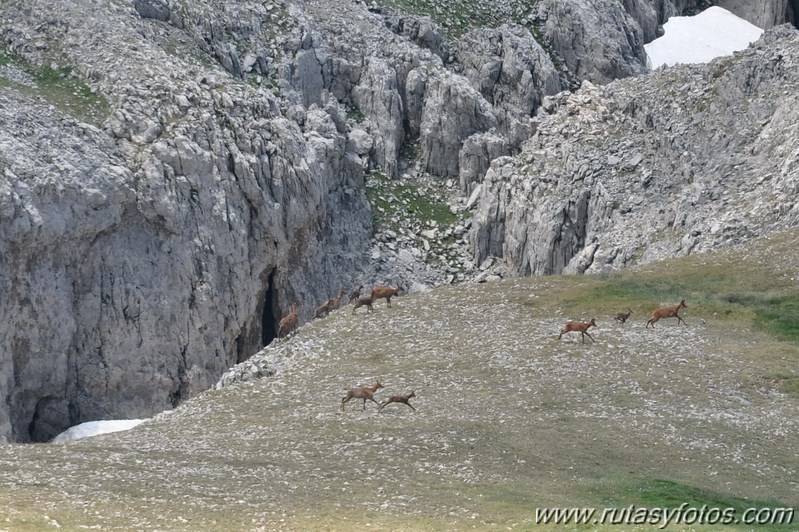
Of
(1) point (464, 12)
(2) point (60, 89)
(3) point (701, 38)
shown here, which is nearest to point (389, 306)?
(2) point (60, 89)

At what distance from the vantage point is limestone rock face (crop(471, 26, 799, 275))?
3086 inches

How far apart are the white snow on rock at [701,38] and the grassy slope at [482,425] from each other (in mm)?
64951

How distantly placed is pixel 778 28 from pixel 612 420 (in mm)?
58757

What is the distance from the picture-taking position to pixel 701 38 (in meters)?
129

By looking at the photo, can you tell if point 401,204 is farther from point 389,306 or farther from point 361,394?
point 361,394

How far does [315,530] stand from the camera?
103ft

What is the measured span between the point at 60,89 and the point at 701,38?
70.5 meters

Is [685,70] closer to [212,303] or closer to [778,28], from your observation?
[778,28]

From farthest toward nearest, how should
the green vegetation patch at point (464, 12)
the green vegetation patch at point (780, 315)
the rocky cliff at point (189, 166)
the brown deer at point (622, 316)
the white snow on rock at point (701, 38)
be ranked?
the white snow on rock at point (701, 38) < the green vegetation patch at point (464, 12) < the rocky cliff at point (189, 166) < the brown deer at point (622, 316) < the green vegetation patch at point (780, 315)

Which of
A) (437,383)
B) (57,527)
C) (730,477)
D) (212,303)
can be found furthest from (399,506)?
(212,303)

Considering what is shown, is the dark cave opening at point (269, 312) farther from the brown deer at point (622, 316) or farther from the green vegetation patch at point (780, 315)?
the green vegetation patch at point (780, 315)

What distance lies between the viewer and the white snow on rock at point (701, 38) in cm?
12631

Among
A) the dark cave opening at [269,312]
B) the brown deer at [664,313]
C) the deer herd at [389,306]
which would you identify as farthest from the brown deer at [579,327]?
the dark cave opening at [269,312]

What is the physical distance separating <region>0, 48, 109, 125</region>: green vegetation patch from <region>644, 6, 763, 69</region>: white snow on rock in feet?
199
